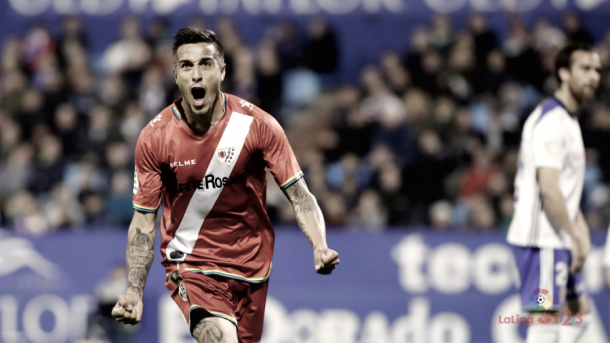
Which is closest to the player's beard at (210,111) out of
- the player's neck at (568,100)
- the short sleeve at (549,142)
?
the short sleeve at (549,142)

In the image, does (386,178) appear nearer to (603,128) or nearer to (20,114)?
(603,128)

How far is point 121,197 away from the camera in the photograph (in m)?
11.4

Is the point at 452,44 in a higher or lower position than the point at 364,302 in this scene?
higher

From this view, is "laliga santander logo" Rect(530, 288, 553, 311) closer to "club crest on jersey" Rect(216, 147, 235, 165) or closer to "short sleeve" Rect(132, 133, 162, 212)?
"club crest on jersey" Rect(216, 147, 235, 165)

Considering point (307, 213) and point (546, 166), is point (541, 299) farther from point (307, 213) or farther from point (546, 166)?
point (307, 213)

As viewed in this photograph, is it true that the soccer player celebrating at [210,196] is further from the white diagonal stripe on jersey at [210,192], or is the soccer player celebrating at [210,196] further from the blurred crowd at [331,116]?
the blurred crowd at [331,116]

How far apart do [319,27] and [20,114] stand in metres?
5.29

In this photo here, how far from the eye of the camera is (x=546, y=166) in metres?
6.15

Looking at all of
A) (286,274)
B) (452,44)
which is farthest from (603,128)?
(286,274)

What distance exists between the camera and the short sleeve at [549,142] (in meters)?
6.16

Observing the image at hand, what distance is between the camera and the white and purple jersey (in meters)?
6.20

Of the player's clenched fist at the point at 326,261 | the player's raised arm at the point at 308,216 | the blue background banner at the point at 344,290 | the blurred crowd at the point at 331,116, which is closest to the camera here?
the player's clenched fist at the point at 326,261

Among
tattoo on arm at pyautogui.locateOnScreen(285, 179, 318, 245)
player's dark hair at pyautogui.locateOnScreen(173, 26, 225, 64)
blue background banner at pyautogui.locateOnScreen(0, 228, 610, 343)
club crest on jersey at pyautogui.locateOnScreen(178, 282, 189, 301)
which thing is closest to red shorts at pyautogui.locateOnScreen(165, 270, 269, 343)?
club crest on jersey at pyautogui.locateOnScreen(178, 282, 189, 301)

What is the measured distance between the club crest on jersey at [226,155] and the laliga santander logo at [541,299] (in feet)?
8.71
